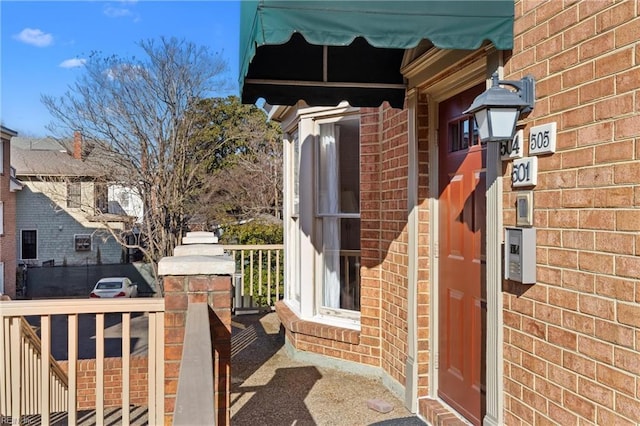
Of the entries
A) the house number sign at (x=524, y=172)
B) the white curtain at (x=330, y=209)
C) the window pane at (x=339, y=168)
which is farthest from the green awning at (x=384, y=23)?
the white curtain at (x=330, y=209)

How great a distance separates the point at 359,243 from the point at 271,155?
15.6 metres

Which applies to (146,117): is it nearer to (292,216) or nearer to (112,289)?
(112,289)

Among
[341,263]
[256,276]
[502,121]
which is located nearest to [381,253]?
[341,263]

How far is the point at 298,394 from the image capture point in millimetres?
4293

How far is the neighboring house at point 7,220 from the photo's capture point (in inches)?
811

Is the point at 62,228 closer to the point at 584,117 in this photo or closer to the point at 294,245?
the point at 294,245

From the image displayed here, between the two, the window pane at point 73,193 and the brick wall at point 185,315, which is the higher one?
the window pane at point 73,193

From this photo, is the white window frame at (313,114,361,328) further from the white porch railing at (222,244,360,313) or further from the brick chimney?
the brick chimney

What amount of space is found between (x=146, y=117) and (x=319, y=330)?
12461 millimetres

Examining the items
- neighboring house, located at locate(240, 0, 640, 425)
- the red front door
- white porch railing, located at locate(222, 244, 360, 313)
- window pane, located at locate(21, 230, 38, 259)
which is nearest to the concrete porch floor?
neighboring house, located at locate(240, 0, 640, 425)

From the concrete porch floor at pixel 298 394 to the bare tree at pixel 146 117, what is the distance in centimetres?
1140

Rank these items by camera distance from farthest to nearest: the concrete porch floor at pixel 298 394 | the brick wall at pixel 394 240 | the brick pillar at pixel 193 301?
the brick wall at pixel 394 240 → the concrete porch floor at pixel 298 394 → the brick pillar at pixel 193 301

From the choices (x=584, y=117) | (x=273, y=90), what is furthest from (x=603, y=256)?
(x=273, y=90)

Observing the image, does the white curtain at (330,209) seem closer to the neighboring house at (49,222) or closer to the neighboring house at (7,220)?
the neighboring house at (49,222)
